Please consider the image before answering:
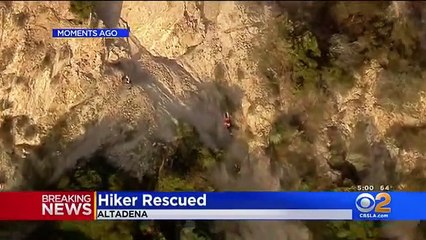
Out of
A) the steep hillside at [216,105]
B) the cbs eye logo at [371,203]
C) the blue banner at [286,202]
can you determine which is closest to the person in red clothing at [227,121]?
the steep hillside at [216,105]

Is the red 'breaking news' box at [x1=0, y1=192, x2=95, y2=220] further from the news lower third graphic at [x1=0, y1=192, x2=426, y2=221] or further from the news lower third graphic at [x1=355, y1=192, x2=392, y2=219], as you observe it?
the news lower third graphic at [x1=355, y1=192, x2=392, y2=219]

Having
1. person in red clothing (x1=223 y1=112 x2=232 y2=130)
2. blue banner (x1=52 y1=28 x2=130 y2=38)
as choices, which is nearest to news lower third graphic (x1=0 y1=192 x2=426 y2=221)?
person in red clothing (x1=223 y1=112 x2=232 y2=130)

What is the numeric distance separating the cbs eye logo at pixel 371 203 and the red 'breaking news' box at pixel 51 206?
9.78 ft

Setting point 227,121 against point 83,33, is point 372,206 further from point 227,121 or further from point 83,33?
point 83,33

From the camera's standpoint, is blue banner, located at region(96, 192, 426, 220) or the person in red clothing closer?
blue banner, located at region(96, 192, 426, 220)

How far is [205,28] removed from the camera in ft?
21.8

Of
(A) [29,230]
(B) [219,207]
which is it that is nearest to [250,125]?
(B) [219,207]

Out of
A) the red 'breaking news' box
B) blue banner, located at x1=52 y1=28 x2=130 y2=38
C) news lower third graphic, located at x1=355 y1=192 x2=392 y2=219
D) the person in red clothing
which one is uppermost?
blue banner, located at x1=52 y1=28 x2=130 y2=38

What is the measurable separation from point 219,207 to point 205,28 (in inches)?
87.9

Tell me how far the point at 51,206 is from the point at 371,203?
3580 mm

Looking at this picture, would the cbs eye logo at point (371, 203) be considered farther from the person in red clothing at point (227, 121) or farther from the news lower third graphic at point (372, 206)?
the person in red clothing at point (227, 121)

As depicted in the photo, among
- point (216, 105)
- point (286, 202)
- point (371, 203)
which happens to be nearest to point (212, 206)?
point (286, 202)

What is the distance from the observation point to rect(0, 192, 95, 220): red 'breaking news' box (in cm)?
→ 596

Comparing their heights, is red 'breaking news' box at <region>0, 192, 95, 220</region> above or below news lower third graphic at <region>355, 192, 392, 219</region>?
above
